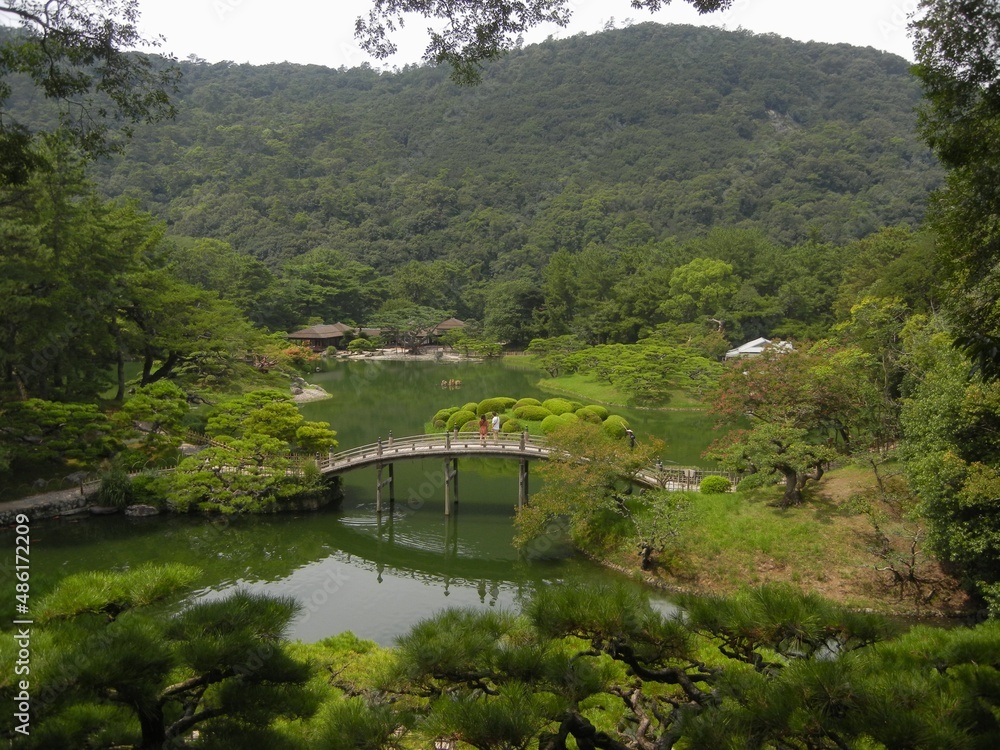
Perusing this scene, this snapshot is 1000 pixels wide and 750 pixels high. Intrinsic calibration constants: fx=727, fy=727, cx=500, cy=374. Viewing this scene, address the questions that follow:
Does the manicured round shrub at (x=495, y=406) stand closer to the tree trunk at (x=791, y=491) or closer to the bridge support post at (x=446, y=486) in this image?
the bridge support post at (x=446, y=486)

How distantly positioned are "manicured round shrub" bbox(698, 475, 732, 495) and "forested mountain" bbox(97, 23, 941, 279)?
48.4m

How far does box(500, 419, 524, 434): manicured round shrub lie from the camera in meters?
27.0

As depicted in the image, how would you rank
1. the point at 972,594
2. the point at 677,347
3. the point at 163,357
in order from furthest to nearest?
1. the point at 677,347
2. the point at 163,357
3. the point at 972,594

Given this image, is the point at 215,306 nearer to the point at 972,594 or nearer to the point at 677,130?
the point at 972,594

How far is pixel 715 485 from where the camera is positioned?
17625mm

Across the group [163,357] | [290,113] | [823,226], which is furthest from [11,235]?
[290,113]

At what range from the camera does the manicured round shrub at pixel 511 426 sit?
27000 mm

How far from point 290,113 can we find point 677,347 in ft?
348

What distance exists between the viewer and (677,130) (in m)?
110

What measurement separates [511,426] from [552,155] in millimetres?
90954

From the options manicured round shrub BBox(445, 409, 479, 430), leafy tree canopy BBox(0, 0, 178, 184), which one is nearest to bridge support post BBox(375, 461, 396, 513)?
manicured round shrub BBox(445, 409, 479, 430)

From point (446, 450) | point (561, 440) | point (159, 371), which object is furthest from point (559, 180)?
point (561, 440)

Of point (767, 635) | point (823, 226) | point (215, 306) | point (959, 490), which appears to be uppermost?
point (823, 226)

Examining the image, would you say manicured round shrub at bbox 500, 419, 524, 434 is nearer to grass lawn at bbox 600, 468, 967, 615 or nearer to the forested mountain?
grass lawn at bbox 600, 468, 967, 615
